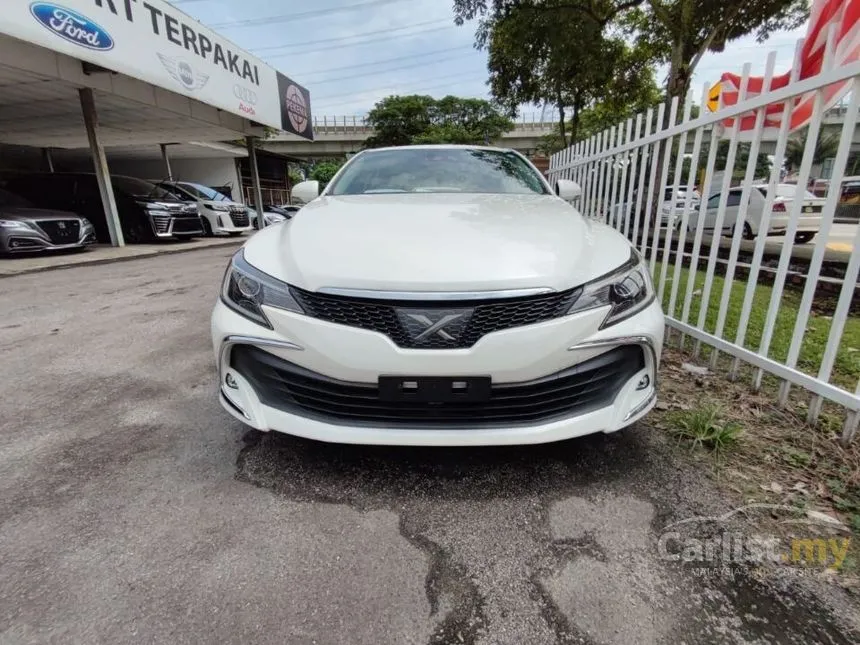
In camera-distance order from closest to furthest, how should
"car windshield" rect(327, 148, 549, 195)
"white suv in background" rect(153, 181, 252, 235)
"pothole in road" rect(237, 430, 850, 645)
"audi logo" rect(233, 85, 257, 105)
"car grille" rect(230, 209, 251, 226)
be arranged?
1. "pothole in road" rect(237, 430, 850, 645)
2. "car windshield" rect(327, 148, 549, 195)
3. "audi logo" rect(233, 85, 257, 105)
4. "white suv in background" rect(153, 181, 252, 235)
5. "car grille" rect(230, 209, 251, 226)

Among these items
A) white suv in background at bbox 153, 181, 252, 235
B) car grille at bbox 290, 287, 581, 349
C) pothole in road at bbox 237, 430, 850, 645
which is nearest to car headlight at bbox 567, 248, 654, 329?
car grille at bbox 290, 287, 581, 349

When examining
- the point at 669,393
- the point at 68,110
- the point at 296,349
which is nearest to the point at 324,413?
the point at 296,349

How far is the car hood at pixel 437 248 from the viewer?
154cm

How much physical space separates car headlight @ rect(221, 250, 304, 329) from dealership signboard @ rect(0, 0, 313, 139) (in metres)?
7.04

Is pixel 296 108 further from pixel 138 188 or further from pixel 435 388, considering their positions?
pixel 435 388

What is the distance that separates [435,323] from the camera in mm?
1481

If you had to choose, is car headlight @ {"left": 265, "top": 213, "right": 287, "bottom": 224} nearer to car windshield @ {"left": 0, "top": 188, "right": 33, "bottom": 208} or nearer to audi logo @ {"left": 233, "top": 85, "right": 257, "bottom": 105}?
audi logo @ {"left": 233, "top": 85, "right": 257, "bottom": 105}

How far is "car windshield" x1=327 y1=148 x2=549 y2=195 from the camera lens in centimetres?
286

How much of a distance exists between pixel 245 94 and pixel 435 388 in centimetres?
1225

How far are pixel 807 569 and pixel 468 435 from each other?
→ 3.43 feet

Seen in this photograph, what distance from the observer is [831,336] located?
191cm

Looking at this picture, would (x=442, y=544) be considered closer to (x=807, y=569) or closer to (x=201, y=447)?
(x=807, y=569)

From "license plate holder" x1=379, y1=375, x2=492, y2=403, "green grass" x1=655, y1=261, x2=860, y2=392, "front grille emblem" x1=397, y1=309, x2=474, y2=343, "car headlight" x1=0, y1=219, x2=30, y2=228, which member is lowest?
"green grass" x1=655, y1=261, x2=860, y2=392

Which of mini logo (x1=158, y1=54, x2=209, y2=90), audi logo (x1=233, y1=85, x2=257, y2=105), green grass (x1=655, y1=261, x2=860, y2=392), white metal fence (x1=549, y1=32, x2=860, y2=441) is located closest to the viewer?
white metal fence (x1=549, y1=32, x2=860, y2=441)
